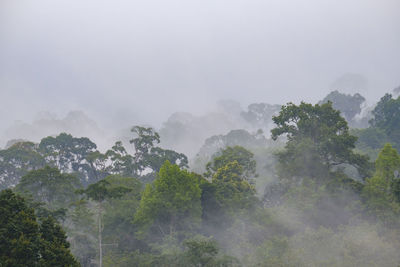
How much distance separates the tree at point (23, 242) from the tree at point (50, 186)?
24.5 m

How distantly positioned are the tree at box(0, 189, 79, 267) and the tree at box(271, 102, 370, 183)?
30.1 metres

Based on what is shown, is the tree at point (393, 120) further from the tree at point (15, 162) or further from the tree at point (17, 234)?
the tree at point (17, 234)

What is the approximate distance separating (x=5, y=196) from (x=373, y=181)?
31.6m

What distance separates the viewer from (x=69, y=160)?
64688 mm

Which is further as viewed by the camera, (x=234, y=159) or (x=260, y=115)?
(x=260, y=115)

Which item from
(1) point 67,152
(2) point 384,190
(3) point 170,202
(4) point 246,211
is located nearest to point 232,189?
(4) point 246,211

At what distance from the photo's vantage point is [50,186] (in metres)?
40.3

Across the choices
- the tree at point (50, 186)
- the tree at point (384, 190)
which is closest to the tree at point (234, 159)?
the tree at point (384, 190)

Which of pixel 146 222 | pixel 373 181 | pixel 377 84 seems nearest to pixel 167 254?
pixel 146 222

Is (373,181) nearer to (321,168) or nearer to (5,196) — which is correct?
(321,168)

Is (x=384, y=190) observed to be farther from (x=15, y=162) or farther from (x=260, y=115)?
(x=260, y=115)

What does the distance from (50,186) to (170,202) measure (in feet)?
44.8

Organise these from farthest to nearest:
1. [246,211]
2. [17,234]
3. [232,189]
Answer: [232,189], [246,211], [17,234]

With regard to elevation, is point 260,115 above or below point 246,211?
above
